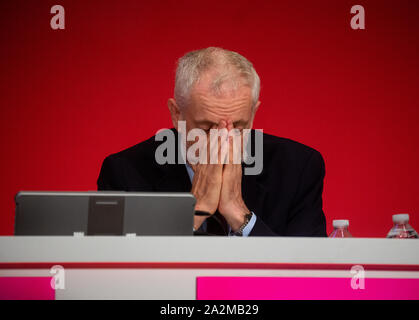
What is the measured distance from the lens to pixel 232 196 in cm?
135

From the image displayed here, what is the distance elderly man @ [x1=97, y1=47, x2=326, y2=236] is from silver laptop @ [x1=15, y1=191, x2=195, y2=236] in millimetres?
464

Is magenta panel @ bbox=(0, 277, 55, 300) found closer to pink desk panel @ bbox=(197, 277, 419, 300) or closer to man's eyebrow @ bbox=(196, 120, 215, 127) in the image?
pink desk panel @ bbox=(197, 277, 419, 300)

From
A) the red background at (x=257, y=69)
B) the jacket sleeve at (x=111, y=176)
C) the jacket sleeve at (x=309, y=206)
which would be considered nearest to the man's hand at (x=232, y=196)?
the jacket sleeve at (x=309, y=206)

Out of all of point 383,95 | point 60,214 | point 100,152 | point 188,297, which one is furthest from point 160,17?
point 188,297

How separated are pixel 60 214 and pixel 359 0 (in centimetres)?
192

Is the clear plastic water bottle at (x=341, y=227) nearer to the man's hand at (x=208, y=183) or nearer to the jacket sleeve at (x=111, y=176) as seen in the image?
the man's hand at (x=208, y=183)

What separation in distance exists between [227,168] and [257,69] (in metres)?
1.01

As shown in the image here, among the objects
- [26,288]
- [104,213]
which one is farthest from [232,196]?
[26,288]

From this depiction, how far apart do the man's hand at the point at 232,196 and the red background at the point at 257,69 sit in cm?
82

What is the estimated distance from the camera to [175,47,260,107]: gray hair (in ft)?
4.99

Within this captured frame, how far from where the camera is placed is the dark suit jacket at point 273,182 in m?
1.55

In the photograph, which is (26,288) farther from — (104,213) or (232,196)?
(232,196)

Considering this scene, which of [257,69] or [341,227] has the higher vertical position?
[257,69]

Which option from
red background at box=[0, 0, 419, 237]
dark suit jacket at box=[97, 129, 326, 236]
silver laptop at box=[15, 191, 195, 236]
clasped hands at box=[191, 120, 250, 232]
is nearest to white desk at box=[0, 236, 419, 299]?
silver laptop at box=[15, 191, 195, 236]
